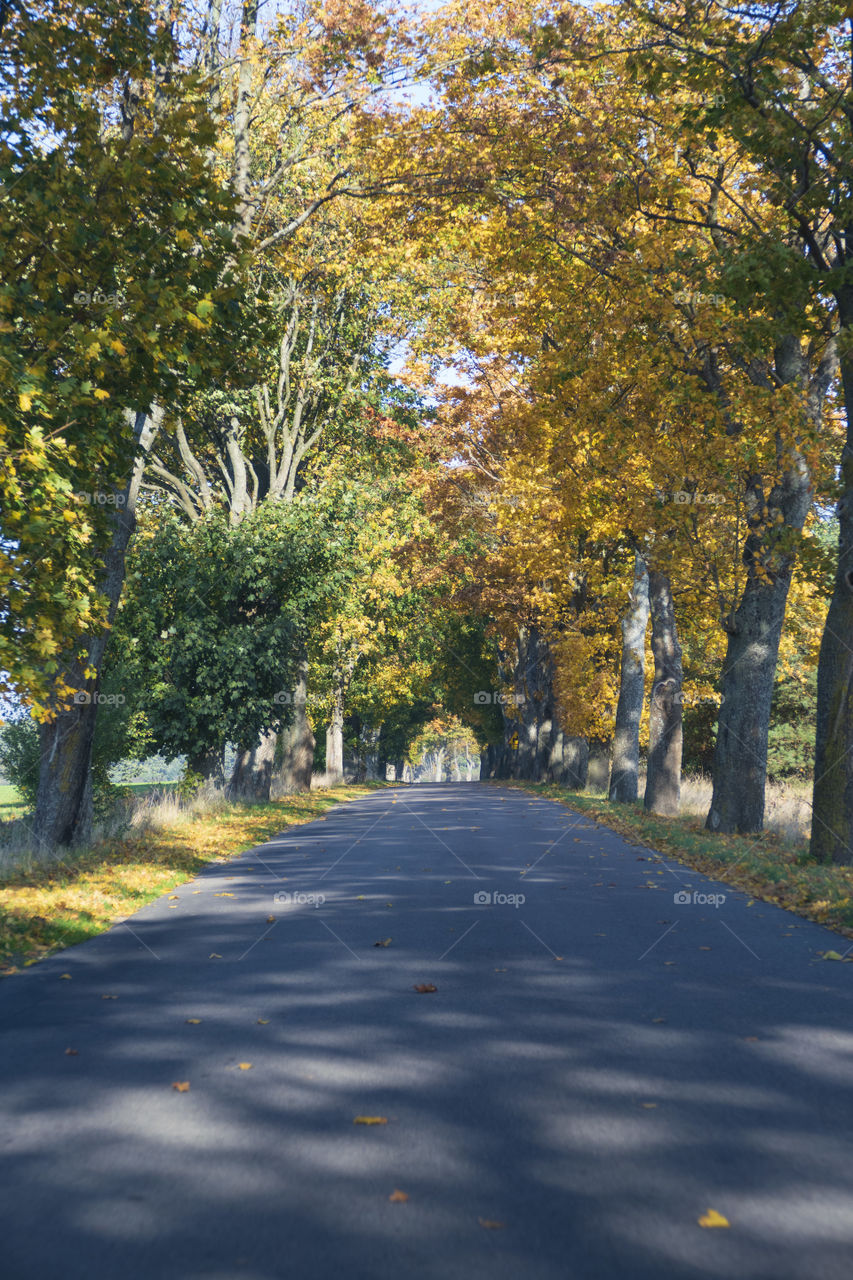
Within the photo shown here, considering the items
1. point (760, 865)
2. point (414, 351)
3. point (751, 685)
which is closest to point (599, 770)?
point (414, 351)

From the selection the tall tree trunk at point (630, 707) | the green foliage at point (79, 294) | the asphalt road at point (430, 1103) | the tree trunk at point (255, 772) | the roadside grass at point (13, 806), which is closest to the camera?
the asphalt road at point (430, 1103)

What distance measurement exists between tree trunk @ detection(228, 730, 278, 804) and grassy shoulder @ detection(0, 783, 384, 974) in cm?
675

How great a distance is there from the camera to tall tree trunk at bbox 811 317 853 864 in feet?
44.2

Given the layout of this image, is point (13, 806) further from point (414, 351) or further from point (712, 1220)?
point (712, 1220)

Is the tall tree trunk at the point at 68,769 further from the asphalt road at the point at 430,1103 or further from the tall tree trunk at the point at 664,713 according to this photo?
the tall tree trunk at the point at 664,713

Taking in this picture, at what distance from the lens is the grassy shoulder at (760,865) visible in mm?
10641

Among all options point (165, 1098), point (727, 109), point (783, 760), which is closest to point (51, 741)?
point (165, 1098)

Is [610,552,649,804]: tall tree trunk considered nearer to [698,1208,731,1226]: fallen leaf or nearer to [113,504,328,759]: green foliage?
[113,504,328,759]: green foliage

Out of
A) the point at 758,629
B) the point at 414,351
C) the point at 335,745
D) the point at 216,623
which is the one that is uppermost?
the point at 414,351

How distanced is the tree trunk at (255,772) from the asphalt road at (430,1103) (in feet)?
58.6

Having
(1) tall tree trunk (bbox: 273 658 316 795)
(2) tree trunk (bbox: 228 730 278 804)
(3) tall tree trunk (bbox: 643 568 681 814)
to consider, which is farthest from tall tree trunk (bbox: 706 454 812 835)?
(1) tall tree trunk (bbox: 273 658 316 795)

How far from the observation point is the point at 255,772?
27.7 m

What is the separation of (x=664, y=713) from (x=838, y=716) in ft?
36.0

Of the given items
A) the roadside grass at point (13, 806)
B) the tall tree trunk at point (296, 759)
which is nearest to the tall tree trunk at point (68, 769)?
the roadside grass at point (13, 806)
